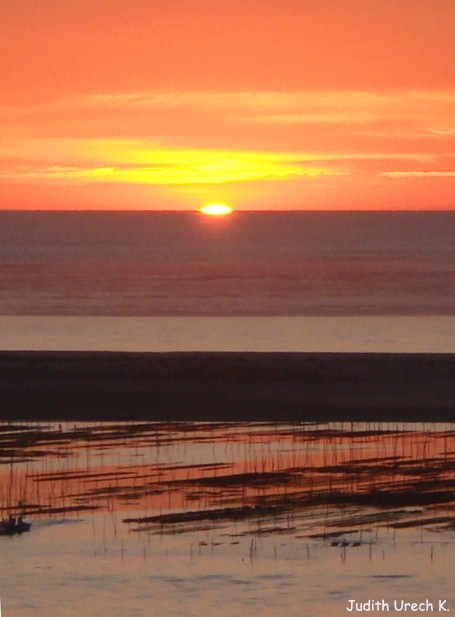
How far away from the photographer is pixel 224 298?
43719 millimetres

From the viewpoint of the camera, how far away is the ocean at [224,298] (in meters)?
25.2

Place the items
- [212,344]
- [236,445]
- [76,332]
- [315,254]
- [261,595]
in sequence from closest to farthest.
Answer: [261,595] → [236,445] → [212,344] → [76,332] → [315,254]

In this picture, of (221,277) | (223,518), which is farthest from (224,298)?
(223,518)

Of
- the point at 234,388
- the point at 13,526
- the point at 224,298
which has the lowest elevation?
the point at 13,526

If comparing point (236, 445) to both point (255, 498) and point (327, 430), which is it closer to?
point (327, 430)

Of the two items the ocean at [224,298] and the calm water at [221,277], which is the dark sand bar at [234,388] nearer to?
the ocean at [224,298]

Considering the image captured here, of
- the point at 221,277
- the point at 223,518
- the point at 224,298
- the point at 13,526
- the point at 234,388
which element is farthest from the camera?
the point at 221,277

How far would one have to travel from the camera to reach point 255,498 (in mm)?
8680

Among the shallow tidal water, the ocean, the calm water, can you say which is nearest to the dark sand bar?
the shallow tidal water

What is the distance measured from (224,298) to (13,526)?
36.0 metres

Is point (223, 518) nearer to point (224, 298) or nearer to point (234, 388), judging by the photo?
point (234, 388)

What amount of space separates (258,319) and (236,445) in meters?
21.5

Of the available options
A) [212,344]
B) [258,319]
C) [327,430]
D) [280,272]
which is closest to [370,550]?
[327,430]

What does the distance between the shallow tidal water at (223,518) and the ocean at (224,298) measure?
12532mm
